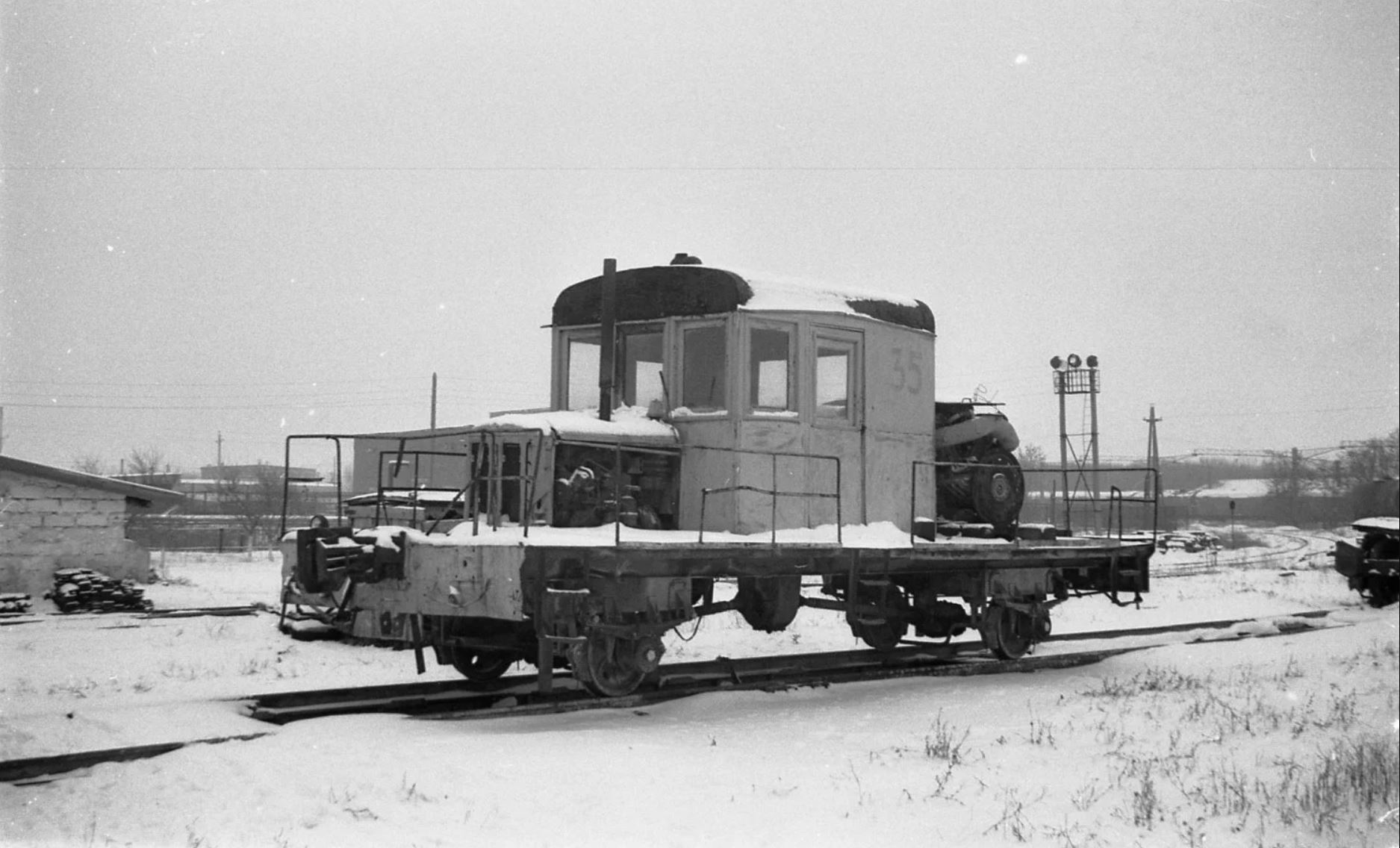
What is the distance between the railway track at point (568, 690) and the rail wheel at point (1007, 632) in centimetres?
21

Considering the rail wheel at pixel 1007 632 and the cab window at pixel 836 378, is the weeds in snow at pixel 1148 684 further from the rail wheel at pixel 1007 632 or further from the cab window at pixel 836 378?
the cab window at pixel 836 378

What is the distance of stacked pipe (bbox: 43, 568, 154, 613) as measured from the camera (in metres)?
19.6

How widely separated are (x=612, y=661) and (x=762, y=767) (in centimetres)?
203

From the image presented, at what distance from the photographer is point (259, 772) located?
6.41 metres

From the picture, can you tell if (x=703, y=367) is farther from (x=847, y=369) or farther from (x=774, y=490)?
(x=774, y=490)

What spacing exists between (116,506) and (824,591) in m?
16.1

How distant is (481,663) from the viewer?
1045 cm

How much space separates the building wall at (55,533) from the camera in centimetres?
2022

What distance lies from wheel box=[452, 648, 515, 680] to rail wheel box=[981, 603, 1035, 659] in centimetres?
498

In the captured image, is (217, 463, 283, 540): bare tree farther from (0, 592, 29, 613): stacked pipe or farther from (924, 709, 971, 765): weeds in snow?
(924, 709, 971, 765): weeds in snow

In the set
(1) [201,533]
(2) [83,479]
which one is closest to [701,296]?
(2) [83,479]

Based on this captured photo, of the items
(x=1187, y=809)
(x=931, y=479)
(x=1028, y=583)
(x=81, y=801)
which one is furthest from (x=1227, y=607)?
(x=81, y=801)

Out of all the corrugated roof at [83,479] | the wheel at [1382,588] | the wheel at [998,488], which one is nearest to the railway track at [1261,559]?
the wheel at [1382,588]

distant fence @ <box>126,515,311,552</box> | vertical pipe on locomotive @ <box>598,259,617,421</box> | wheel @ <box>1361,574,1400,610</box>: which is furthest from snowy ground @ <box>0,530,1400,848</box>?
distant fence @ <box>126,515,311,552</box>
